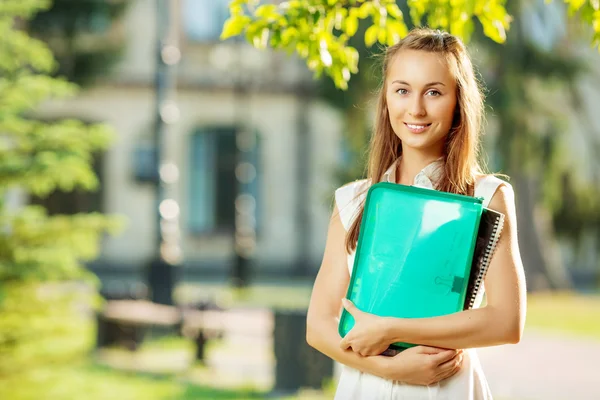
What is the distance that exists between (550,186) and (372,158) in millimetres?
18602

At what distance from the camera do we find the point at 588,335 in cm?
1419

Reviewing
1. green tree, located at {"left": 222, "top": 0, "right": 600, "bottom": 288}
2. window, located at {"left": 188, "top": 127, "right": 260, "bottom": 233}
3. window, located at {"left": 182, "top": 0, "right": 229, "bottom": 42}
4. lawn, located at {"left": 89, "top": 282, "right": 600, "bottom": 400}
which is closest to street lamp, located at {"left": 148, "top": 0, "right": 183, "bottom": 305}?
lawn, located at {"left": 89, "top": 282, "right": 600, "bottom": 400}

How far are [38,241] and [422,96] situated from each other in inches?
232

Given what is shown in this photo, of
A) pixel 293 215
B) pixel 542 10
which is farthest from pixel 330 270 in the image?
pixel 293 215

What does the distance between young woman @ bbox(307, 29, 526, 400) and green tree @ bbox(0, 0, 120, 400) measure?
525cm

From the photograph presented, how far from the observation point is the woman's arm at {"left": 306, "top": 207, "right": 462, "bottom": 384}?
8.66 feet

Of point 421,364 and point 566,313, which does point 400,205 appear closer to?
point 421,364

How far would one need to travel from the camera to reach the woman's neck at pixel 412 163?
2.86 m

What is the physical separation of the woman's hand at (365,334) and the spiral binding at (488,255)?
0.83ft

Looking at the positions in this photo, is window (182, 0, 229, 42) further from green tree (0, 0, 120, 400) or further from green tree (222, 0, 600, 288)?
green tree (0, 0, 120, 400)

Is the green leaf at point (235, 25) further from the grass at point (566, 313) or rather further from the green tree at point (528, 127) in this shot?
the grass at point (566, 313)

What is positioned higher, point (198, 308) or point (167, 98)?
point (167, 98)

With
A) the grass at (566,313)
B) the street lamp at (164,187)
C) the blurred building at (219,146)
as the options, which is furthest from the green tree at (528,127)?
the blurred building at (219,146)

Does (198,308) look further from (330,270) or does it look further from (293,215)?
(293,215)
